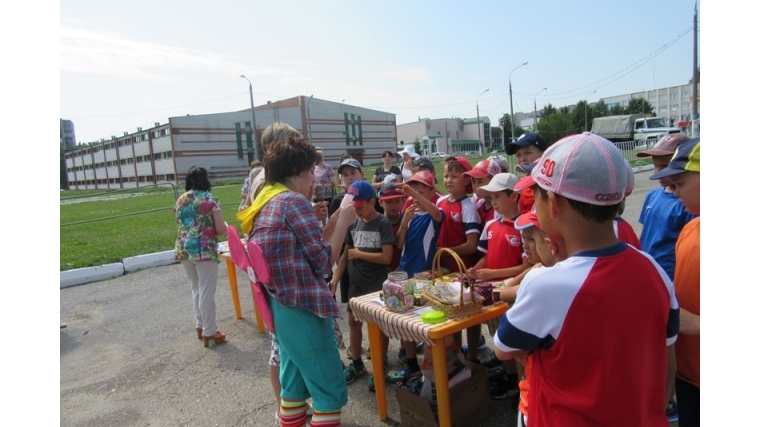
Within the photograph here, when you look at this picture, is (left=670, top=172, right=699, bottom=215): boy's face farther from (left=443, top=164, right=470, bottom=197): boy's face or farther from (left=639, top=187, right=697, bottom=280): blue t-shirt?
(left=443, top=164, right=470, bottom=197): boy's face

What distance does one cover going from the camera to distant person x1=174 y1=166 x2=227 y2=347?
488 centimetres

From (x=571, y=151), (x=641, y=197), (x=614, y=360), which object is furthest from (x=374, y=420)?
(x=641, y=197)

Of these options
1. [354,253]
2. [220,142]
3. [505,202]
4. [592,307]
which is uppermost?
[220,142]

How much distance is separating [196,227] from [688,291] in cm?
447

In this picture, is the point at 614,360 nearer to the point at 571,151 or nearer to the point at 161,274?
the point at 571,151

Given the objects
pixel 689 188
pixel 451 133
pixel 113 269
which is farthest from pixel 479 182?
pixel 451 133

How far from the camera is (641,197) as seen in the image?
45.7ft

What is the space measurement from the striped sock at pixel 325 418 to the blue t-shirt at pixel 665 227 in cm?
240

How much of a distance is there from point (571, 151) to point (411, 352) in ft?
9.51

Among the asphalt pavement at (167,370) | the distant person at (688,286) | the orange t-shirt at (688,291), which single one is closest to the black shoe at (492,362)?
the asphalt pavement at (167,370)

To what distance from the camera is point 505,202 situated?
3236mm

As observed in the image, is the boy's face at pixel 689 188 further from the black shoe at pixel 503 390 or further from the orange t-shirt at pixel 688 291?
the black shoe at pixel 503 390

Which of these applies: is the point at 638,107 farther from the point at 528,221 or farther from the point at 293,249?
the point at 293,249

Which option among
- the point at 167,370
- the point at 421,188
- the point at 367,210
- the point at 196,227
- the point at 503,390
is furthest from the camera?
the point at 196,227
